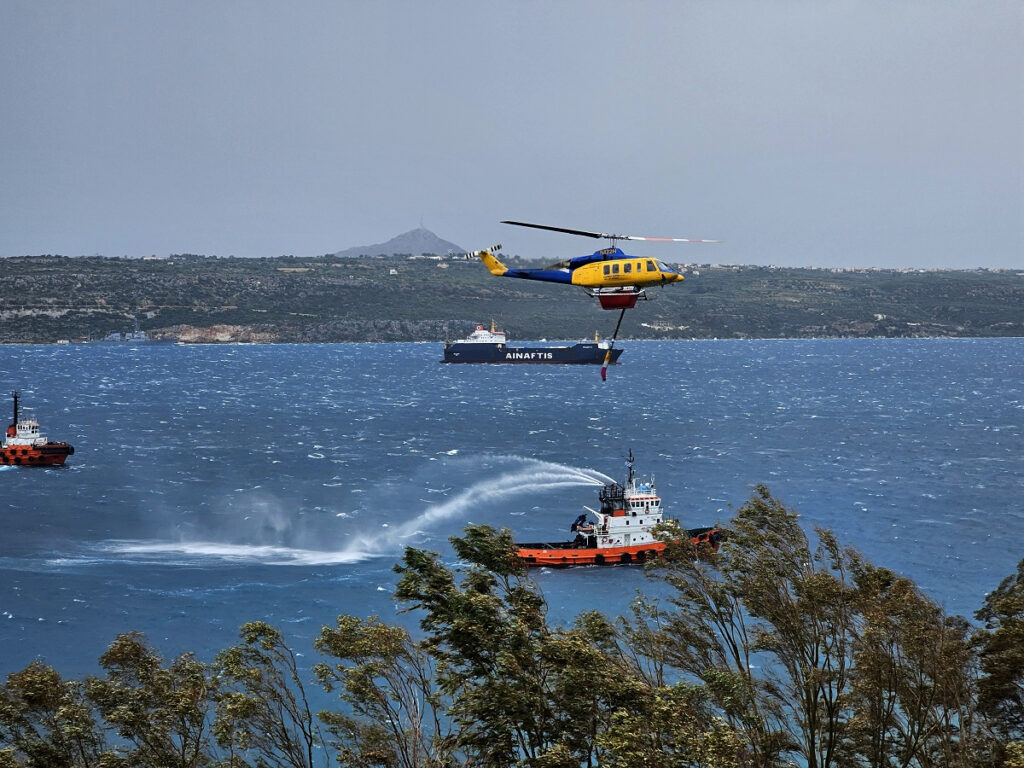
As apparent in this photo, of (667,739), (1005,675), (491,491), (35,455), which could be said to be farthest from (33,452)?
(1005,675)

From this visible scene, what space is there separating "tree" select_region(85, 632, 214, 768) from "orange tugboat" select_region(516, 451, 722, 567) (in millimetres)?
39860

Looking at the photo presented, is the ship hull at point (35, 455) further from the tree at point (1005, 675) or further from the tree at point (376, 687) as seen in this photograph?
the tree at point (1005, 675)

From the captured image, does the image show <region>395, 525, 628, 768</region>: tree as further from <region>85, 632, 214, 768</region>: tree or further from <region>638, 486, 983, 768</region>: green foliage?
<region>85, 632, 214, 768</region>: tree

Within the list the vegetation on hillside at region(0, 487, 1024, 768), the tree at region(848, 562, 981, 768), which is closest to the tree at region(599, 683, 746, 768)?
the vegetation on hillside at region(0, 487, 1024, 768)

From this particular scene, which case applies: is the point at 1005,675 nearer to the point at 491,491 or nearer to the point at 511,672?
the point at 511,672

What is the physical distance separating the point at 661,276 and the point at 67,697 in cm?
2501

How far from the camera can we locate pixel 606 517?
6378cm

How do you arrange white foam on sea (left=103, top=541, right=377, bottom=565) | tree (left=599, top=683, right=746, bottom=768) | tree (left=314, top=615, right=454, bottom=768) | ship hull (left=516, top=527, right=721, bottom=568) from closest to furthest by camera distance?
tree (left=599, top=683, right=746, bottom=768)
tree (left=314, top=615, right=454, bottom=768)
ship hull (left=516, top=527, right=721, bottom=568)
white foam on sea (left=103, top=541, right=377, bottom=565)

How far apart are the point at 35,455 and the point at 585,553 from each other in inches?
2654

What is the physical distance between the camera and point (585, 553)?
6184 centimetres

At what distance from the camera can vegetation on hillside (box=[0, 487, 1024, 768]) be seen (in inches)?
728

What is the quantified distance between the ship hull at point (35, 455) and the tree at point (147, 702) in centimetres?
8699

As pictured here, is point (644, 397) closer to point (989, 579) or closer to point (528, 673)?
point (989, 579)

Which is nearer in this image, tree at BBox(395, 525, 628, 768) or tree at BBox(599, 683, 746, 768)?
tree at BBox(599, 683, 746, 768)
